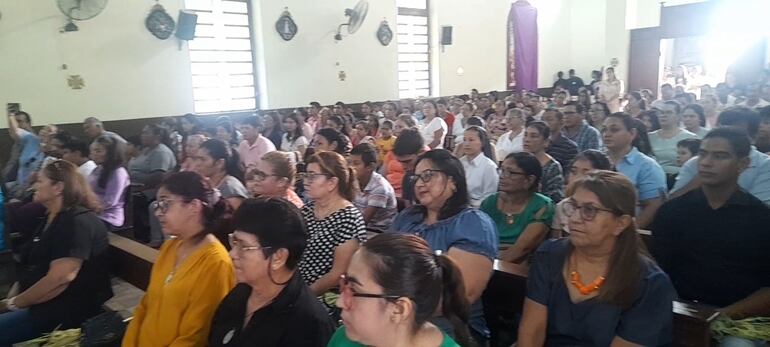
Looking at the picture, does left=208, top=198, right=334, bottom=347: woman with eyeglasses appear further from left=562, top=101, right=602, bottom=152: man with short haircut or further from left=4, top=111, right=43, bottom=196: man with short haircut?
left=4, top=111, right=43, bottom=196: man with short haircut

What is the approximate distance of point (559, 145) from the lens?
16.5 ft

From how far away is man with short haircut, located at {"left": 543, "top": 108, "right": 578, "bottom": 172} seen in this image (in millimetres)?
4930

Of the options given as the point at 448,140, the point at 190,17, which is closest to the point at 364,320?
the point at 448,140

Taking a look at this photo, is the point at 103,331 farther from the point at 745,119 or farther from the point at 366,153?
the point at 745,119

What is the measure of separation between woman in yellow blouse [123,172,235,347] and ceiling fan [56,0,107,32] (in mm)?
6595

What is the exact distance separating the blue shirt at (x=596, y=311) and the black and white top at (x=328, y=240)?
881 millimetres

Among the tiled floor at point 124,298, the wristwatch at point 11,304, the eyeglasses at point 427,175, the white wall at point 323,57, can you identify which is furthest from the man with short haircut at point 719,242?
the white wall at point 323,57

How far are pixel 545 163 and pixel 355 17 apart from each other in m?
7.75

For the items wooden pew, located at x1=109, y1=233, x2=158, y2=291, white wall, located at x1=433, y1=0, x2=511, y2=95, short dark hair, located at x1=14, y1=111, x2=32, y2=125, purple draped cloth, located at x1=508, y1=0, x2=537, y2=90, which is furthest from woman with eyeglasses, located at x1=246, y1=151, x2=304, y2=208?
purple draped cloth, located at x1=508, y1=0, x2=537, y2=90

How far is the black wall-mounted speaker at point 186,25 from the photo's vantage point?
8.80 meters

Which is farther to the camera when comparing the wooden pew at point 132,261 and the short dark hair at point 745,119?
the short dark hair at point 745,119

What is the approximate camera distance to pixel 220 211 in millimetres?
2254

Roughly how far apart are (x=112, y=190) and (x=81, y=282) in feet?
6.09

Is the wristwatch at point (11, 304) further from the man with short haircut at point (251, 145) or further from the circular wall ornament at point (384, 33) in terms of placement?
the circular wall ornament at point (384, 33)
